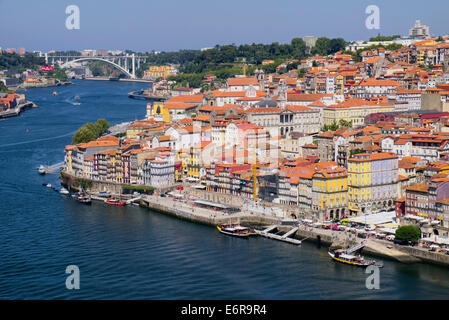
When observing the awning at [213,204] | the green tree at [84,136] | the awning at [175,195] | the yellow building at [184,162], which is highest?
the green tree at [84,136]

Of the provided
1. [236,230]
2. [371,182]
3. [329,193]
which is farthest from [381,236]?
[236,230]

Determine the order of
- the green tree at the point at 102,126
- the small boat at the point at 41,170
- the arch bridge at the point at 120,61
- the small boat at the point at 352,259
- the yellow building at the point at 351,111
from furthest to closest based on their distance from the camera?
1. the arch bridge at the point at 120,61
2. the green tree at the point at 102,126
3. the yellow building at the point at 351,111
4. the small boat at the point at 41,170
5. the small boat at the point at 352,259

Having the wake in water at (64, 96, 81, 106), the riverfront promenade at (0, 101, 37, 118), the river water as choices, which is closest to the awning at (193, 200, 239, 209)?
the river water

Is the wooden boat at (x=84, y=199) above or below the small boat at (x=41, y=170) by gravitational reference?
below

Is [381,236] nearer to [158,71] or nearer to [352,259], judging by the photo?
[352,259]

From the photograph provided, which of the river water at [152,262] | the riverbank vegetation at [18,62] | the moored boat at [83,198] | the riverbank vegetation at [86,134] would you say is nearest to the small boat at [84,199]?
the moored boat at [83,198]

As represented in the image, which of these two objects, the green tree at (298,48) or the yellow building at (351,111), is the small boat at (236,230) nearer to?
the yellow building at (351,111)

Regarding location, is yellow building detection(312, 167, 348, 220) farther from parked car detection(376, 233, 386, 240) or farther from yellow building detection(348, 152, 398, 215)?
parked car detection(376, 233, 386, 240)
